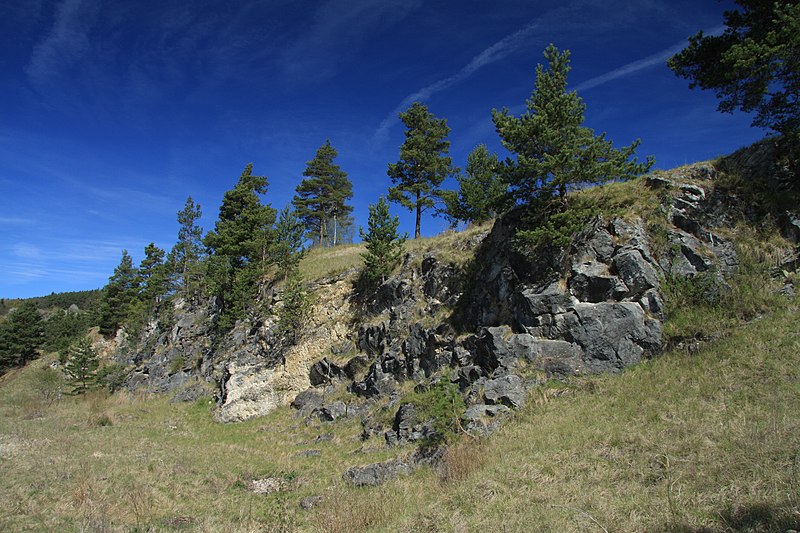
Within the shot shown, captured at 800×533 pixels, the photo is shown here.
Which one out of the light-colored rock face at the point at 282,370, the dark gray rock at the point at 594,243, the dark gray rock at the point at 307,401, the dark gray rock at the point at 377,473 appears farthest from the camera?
the light-colored rock face at the point at 282,370

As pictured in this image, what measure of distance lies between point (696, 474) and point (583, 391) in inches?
212

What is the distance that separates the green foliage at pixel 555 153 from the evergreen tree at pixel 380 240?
921 cm

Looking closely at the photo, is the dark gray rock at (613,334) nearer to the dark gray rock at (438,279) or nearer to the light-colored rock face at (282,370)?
the dark gray rock at (438,279)

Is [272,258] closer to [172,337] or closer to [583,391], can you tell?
[172,337]

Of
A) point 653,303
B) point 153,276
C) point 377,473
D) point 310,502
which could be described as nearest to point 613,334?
point 653,303

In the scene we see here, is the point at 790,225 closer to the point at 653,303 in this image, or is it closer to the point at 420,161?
the point at 653,303

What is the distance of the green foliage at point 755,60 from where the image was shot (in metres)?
12.8

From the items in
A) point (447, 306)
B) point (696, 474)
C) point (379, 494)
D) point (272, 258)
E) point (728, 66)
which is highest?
point (728, 66)

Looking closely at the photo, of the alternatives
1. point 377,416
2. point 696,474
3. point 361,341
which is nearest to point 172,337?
point 361,341

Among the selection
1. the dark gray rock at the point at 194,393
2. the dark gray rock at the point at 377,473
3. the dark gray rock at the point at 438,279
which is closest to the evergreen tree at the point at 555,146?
the dark gray rock at the point at 438,279

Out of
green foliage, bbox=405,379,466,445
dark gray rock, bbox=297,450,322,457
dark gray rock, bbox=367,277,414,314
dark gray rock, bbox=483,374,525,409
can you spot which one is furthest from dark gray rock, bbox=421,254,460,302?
→ dark gray rock, bbox=297,450,322,457

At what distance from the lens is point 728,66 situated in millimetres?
14391

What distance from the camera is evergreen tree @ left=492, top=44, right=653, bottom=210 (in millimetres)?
14992

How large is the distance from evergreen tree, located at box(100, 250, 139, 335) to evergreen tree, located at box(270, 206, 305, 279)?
33448mm
